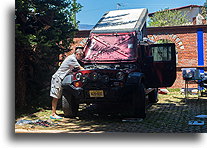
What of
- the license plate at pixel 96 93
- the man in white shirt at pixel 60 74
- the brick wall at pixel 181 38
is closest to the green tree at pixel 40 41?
the brick wall at pixel 181 38

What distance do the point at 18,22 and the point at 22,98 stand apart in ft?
4.45

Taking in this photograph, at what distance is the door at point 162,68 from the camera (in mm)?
5828

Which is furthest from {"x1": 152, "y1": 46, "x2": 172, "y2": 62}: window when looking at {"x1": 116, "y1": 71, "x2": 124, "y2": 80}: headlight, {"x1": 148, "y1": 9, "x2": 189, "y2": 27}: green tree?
{"x1": 116, "y1": 71, "x2": 124, "y2": 80}: headlight

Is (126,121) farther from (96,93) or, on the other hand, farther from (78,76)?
(78,76)

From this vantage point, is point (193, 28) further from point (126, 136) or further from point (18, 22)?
point (18, 22)

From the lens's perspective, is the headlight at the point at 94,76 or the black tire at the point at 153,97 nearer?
the headlight at the point at 94,76

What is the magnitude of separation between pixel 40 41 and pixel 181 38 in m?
2.71

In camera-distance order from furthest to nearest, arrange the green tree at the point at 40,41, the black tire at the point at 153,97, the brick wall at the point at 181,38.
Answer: the black tire at the point at 153,97
the brick wall at the point at 181,38
the green tree at the point at 40,41

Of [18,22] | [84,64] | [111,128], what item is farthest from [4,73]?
[111,128]

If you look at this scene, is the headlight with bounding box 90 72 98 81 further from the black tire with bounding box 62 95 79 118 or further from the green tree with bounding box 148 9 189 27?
the green tree with bounding box 148 9 189 27

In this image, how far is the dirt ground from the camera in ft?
14.7

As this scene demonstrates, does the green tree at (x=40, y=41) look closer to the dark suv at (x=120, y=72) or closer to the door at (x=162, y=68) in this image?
the dark suv at (x=120, y=72)

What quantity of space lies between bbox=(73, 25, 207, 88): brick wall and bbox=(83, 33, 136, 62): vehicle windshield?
10.6 inches

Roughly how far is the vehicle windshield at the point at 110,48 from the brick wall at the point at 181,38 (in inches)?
10.6
